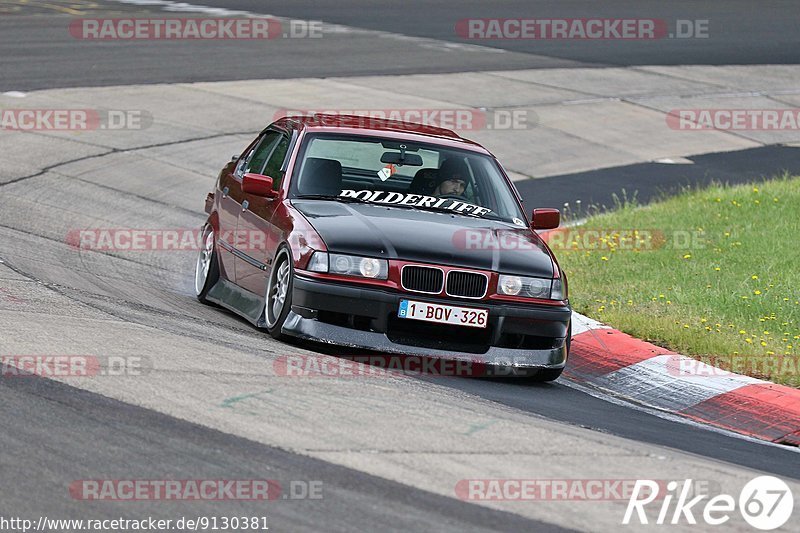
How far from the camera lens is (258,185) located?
954 centimetres

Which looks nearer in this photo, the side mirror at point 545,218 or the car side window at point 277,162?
the side mirror at point 545,218

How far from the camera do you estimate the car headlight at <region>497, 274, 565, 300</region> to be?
866cm

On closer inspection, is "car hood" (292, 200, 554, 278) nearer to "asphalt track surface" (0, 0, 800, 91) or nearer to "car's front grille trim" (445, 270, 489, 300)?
"car's front grille trim" (445, 270, 489, 300)

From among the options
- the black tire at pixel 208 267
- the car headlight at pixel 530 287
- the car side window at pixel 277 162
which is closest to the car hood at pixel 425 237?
the car headlight at pixel 530 287

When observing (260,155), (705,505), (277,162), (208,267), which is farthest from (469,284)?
(705,505)

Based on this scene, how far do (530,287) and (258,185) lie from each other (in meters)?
2.11

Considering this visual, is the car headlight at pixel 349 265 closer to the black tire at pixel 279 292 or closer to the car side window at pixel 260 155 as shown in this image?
the black tire at pixel 279 292

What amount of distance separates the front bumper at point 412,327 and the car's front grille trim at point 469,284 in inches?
1.8

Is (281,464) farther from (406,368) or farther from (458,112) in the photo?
(458,112)

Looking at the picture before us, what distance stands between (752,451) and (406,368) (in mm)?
2212

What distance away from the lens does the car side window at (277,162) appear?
9922 millimetres

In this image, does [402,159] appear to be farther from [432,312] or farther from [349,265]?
[432,312]

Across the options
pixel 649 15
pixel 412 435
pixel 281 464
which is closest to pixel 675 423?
pixel 412 435

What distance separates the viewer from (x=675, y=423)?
8.23 metres
